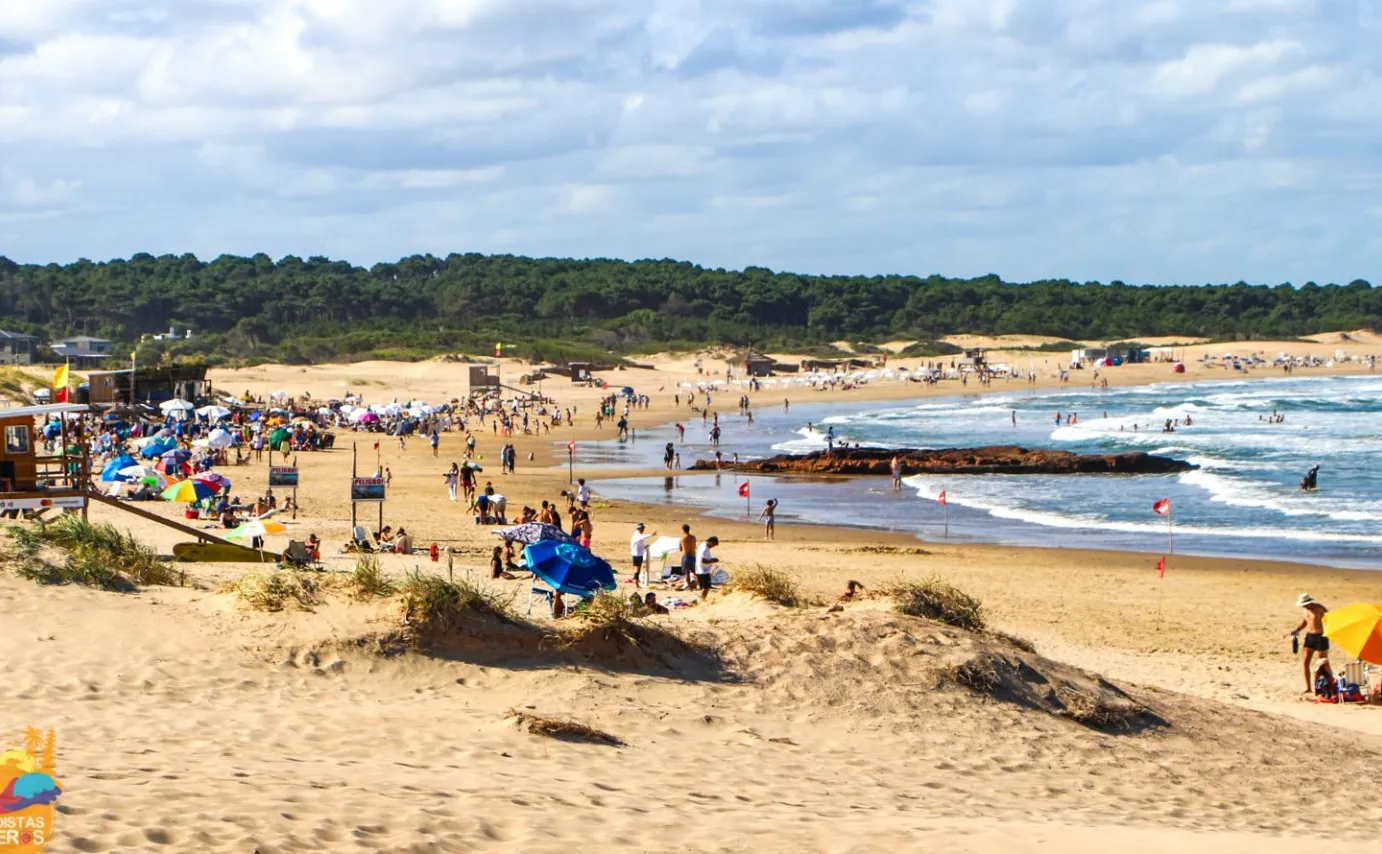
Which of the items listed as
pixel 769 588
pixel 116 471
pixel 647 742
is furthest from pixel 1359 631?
pixel 116 471

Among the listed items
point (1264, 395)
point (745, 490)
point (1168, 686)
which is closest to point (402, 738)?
point (1168, 686)

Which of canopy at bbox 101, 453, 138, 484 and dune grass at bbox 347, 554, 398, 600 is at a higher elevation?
dune grass at bbox 347, 554, 398, 600

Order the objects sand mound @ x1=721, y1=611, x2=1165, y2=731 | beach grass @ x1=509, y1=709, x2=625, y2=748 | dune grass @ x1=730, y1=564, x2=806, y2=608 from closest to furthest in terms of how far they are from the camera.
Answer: beach grass @ x1=509, y1=709, x2=625, y2=748 → sand mound @ x1=721, y1=611, x2=1165, y2=731 → dune grass @ x1=730, y1=564, x2=806, y2=608

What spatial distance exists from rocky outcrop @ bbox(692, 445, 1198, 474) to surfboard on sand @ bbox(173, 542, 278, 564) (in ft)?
71.3

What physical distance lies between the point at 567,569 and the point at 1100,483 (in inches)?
1021

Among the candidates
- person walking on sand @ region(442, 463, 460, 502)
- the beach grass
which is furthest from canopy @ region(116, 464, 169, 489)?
the beach grass

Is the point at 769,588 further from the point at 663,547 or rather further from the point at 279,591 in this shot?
the point at 663,547

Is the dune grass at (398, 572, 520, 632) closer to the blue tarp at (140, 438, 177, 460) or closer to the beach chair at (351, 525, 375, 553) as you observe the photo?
the beach chair at (351, 525, 375, 553)

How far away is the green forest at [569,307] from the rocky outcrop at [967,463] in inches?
1922

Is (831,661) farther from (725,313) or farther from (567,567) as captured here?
(725,313)

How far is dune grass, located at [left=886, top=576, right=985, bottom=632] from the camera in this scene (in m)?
12.3

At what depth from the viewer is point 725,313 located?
130250 millimetres

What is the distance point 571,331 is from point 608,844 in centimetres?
10537

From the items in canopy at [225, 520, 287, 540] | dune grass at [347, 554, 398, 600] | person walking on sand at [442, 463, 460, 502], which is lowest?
person walking on sand at [442, 463, 460, 502]
